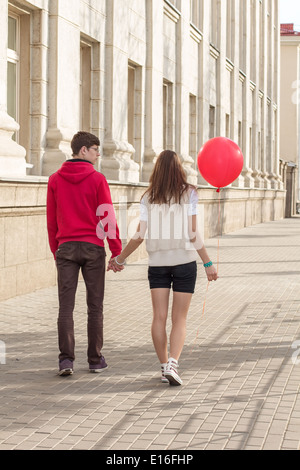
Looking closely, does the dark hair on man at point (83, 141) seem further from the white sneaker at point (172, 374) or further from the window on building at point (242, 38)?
the window on building at point (242, 38)

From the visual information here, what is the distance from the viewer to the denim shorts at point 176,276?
636 cm

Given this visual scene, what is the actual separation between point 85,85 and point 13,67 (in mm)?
3637

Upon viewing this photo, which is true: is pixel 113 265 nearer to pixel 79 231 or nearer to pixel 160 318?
pixel 79 231

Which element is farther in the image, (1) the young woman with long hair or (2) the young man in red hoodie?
(2) the young man in red hoodie

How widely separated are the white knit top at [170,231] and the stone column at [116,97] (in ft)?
35.8

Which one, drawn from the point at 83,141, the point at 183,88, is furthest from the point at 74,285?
the point at 183,88

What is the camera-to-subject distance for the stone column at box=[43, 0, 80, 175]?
13.7m

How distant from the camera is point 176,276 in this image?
6371mm

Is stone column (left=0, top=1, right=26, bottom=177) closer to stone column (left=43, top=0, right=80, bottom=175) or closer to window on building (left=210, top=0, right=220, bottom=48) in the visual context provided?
stone column (left=43, top=0, right=80, bottom=175)

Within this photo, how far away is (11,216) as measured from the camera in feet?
36.1

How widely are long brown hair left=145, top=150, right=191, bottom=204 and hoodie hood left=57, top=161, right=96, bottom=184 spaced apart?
1.98 ft

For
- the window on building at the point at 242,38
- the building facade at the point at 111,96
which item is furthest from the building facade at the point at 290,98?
the building facade at the point at 111,96

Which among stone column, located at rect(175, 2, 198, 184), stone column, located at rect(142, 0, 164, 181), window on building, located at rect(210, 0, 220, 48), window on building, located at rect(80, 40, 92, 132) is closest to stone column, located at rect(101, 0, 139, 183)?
window on building, located at rect(80, 40, 92, 132)
